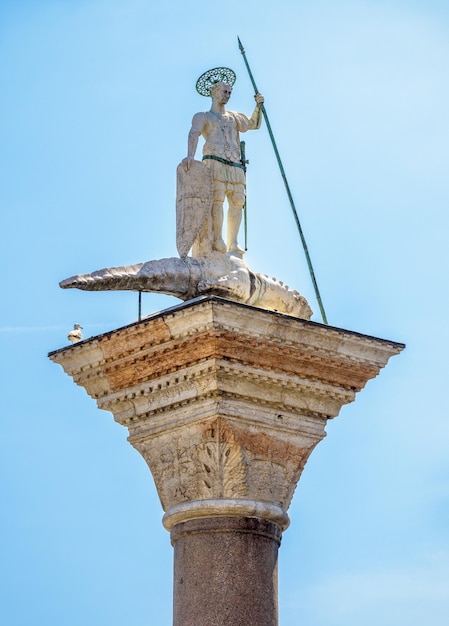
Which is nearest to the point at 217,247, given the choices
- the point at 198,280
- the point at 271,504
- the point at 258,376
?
the point at 198,280

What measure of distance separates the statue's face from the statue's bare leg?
2.90 feet

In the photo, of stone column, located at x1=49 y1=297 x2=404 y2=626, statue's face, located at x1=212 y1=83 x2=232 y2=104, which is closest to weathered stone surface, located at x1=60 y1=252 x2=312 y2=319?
stone column, located at x1=49 y1=297 x2=404 y2=626

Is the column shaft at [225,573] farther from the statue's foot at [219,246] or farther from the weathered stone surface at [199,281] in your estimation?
the statue's foot at [219,246]

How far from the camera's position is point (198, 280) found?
1370cm

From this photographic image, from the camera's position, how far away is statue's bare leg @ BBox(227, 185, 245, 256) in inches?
561

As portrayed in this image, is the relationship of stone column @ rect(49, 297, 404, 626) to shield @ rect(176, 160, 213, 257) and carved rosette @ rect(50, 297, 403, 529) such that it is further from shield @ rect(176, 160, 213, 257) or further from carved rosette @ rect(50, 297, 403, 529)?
shield @ rect(176, 160, 213, 257)

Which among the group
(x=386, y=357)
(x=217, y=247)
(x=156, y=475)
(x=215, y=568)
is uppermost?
(x=217, y=247)

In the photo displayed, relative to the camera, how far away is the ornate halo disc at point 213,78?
1470cm

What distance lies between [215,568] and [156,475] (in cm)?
110

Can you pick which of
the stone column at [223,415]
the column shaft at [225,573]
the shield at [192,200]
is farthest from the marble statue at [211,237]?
the column shaft at [225,573]

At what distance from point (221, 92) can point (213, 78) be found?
0.19 meters

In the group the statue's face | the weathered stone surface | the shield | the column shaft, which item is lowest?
the column shaft

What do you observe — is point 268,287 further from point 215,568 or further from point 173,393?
point 215,568

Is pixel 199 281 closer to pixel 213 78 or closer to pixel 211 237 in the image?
pixel 211 237
